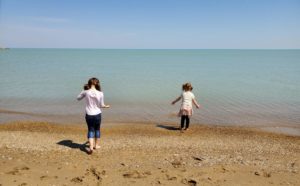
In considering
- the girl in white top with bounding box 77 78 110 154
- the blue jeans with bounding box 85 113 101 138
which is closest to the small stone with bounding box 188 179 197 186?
the girl in white top with bounding box 77 78 110 154

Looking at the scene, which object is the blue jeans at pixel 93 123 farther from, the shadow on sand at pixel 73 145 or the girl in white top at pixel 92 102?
the shadow on sand at pixel 73 145

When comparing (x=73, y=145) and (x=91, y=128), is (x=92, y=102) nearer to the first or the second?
(x=91, y=128)

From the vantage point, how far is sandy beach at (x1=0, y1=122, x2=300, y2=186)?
5.94 meters

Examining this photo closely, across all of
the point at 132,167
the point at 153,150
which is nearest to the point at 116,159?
the point at 132,167

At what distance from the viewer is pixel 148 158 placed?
7.20 metres

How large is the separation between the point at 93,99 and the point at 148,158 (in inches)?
73.9

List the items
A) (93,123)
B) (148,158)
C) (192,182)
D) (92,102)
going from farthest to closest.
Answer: (93,123), (92,102), (148,158), (192,182)

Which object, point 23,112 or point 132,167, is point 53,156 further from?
point 23,112

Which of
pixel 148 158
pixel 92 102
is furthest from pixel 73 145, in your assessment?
pixel 148 158

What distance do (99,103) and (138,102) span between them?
A: 10.1 m

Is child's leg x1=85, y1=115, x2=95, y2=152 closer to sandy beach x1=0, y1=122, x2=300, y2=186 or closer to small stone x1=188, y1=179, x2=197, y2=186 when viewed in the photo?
sandy beach x1=0, y1=122, x2=300, y2=186

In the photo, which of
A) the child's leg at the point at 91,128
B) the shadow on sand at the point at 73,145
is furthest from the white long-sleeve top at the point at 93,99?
the shadow on sand at the point at 73,145

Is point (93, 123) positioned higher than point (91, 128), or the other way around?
point (93, 123)

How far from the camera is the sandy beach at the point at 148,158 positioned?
19.5 ft
